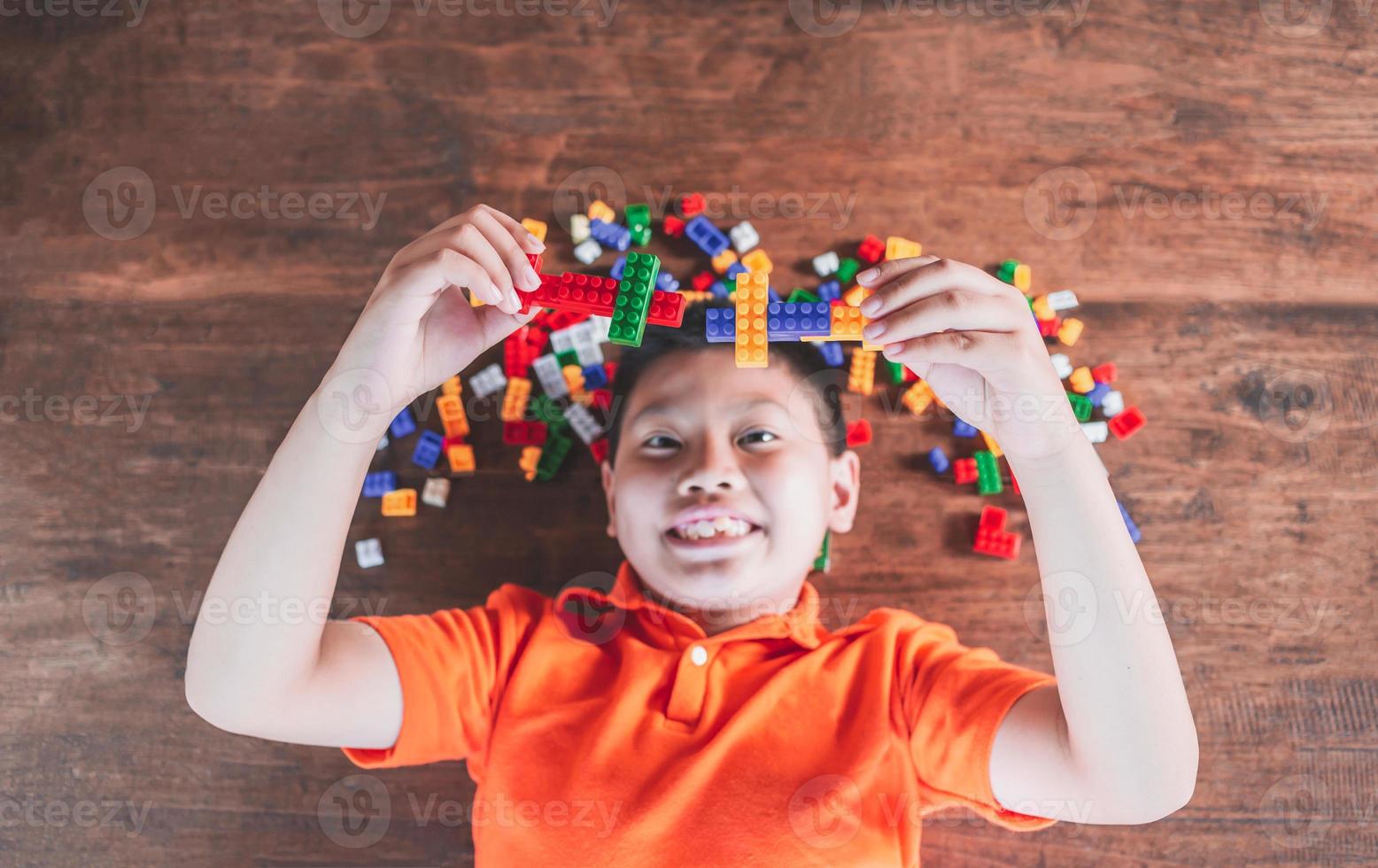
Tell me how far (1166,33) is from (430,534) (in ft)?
5.18

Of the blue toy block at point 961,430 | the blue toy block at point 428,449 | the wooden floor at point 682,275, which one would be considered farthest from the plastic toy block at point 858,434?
the blue toy block at point 428,449

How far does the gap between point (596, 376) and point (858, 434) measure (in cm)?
46

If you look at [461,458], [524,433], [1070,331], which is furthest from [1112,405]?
[461,458]

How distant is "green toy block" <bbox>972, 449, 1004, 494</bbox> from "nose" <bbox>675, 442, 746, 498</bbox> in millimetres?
525

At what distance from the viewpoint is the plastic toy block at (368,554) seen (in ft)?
4.77

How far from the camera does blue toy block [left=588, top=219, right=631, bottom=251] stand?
1517 mm

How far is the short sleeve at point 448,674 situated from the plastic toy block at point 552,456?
0.29 m

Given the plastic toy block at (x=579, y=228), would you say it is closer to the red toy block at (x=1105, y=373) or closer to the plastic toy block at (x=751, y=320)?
the plastic toy block at (x=751, y=320)

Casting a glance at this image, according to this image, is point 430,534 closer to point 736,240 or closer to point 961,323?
point 736,240

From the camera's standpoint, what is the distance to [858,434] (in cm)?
149

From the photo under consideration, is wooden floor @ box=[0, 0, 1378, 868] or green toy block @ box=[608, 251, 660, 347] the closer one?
green toy block @ box=[608, 251, 660, 347]

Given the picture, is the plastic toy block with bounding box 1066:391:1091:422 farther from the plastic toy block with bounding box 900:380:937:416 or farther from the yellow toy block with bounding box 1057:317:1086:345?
the plastic toy block with bounding box 900:380:937:416

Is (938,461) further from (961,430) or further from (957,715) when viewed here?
(957,715)

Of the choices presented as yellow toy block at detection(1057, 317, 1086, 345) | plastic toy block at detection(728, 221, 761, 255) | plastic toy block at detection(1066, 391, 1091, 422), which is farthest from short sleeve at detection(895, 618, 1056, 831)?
plastic toy block at detection(728, 221, 761, 255)
